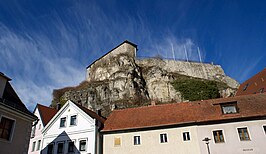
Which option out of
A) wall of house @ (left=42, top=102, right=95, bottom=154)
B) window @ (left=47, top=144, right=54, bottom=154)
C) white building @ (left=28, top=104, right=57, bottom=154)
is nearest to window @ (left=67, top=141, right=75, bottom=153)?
wall of house @ (left=42, top=102, right=95, bottom=154)

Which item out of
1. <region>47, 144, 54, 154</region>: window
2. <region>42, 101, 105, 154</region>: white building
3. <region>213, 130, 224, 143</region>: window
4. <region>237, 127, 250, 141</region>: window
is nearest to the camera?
<region>237, 127, 250, 141</region>: window

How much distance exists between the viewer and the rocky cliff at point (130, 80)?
178ft

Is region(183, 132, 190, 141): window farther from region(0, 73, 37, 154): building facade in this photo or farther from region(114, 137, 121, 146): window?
region(0, 73, 37, 154): building facade

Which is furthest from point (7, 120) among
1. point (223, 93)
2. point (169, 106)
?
point (223, 93)

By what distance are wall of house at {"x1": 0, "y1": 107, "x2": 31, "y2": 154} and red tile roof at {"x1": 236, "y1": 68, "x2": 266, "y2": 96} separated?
32.7 metres

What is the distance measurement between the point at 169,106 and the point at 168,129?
4.42 meters

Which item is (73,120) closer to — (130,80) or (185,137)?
(185,137)

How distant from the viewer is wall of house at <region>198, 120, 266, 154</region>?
1850 centimetres

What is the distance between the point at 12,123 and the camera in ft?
50.1

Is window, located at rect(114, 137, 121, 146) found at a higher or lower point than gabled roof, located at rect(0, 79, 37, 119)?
lower

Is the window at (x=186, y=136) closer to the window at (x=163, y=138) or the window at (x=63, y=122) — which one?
the window at (x=163, y=138)

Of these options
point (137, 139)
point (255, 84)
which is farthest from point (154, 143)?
point (255, 84)

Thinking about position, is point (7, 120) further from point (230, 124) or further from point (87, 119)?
point (230, 124)

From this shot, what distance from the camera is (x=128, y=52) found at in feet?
237
